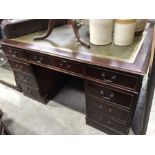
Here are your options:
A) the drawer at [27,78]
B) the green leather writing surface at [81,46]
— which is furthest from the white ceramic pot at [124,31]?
the drawer at [27,78]

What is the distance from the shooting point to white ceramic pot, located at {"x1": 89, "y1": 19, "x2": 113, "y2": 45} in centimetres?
103

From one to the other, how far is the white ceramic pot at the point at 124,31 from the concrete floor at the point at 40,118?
0.83 meters

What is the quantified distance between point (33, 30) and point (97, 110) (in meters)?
0.96

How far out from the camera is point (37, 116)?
170cm

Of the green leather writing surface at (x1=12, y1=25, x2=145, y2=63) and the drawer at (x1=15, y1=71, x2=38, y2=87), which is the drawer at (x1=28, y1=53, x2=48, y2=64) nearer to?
the green leather writing surface at (x1=12, y1=25, x2=145, y2=63)

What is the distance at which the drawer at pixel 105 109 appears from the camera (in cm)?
118

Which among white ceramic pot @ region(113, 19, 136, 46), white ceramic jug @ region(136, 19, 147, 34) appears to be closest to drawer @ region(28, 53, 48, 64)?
white ceramic pot @ region(113, 19, 136, 46)

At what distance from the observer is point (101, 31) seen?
107 centimetres

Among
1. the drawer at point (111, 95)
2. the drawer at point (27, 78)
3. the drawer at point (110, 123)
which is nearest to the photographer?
the drawer at point (111, 95)

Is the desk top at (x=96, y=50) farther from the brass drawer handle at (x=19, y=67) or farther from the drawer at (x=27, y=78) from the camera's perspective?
the drawer at (x=27, y=78)

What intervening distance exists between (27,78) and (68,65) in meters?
0.69

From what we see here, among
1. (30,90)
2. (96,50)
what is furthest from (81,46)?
(30,90)

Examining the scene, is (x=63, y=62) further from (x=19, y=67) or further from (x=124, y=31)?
(x=19, y=67)
